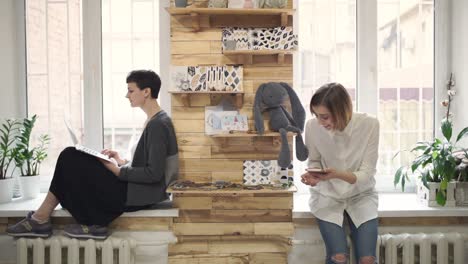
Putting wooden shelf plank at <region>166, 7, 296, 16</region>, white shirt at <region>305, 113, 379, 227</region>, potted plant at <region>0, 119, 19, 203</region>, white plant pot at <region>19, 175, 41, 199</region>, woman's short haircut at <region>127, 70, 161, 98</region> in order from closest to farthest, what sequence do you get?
white shirt at <region>305, 113, 379, 227</region>, wooden shelf plank at <region>166, 7, 296, 16</region>, woman's short haircut at <region>127, 70, 161, 98</region>, potted plant at <region>0, 119, 19, 203</region>, white plant pot at <region>19, 175, 41, 199</region>

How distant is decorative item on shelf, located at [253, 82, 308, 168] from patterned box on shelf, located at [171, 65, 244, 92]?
134mm

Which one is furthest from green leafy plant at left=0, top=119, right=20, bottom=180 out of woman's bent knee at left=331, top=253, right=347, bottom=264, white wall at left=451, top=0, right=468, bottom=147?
white wall at left=451, top=0, right=468, bottom=147

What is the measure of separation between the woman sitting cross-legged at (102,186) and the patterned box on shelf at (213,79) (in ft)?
0.80

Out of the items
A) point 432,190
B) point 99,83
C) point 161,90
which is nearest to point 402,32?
point 432,190

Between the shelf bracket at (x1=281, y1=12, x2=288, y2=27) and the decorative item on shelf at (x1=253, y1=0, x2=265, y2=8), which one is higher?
the decorative item on shelf at (x1=253, y1=0, x2=265, y2=8)

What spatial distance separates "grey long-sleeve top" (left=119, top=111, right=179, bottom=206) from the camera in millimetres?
2434

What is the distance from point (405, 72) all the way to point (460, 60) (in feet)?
1.05

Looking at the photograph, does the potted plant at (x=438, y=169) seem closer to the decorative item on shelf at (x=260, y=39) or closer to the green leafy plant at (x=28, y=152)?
the decorative item on shelf at (x=260, y=39)

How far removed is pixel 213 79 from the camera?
8.10 ft

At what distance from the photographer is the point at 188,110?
2.59m

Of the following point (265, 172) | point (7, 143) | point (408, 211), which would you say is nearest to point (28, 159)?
point (7, 143)

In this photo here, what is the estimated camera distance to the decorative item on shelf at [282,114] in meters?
2.43

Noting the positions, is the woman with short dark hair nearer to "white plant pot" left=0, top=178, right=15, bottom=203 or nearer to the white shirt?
the white shirt

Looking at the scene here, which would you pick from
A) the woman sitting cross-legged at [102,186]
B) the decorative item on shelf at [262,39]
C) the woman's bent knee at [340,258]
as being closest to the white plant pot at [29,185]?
the woman sitting cross-legged at [102,186]
